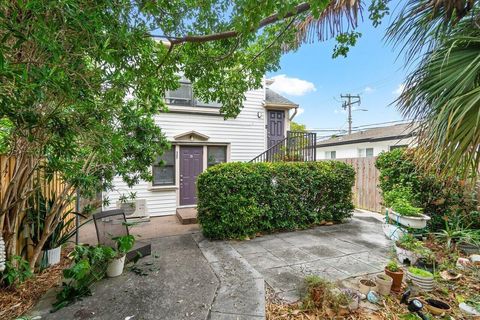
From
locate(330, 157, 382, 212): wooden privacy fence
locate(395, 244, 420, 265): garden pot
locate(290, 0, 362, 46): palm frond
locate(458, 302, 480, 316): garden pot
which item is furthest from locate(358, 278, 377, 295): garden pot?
locate(330, 157, 382, 212): wooden privacy fence

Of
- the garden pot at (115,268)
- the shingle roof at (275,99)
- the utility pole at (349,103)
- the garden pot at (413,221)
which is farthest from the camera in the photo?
the utility pole at (349,103)

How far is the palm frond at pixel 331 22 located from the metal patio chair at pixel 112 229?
407cm

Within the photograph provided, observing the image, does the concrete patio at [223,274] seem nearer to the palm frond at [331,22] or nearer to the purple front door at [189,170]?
the purple front door at [189,170]

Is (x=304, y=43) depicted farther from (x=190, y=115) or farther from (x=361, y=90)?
(x=361, y=90)

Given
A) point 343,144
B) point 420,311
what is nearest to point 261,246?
point 420,311

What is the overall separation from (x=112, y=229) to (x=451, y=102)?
4362mm

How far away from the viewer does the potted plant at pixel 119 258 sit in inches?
120

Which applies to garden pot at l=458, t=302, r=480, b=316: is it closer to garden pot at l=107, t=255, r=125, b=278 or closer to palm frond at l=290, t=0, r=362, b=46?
palm frond at l=290, t=0, r=362, b=46

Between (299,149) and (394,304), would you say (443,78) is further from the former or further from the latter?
(299,149)

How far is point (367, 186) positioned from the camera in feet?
24.7

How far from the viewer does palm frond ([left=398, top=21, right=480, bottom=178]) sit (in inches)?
66.7

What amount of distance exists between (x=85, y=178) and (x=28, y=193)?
0.65 metres

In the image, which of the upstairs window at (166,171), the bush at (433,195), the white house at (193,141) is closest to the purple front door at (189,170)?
the white house at (193,141)

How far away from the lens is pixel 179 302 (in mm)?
2502
